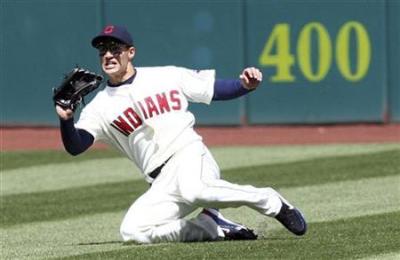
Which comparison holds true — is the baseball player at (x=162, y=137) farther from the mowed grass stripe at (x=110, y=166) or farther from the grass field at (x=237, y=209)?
the mowed grass stripe at (x=110, y=166)

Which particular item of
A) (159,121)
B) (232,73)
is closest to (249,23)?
(232,73)

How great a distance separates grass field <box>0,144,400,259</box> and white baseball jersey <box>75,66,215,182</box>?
631mm

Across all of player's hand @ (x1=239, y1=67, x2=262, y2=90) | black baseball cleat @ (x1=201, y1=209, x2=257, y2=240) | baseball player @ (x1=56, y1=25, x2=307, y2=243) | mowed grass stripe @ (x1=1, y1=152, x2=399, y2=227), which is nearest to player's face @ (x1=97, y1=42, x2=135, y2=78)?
baseball player @ (x1=56, y1=25, x2=307, y2=243)

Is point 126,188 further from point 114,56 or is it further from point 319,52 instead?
point 319,52

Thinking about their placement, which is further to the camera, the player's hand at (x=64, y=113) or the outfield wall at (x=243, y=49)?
the outfield wall at (x=243, y=49)

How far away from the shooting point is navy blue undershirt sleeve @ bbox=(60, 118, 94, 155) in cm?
755

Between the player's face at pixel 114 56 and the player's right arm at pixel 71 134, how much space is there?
437mm

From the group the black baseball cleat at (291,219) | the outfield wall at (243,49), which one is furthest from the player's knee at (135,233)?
the outfield wall at (243,49)

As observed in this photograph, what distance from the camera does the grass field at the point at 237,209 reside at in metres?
7.47

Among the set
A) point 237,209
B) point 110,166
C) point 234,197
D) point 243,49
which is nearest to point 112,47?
point 234,197

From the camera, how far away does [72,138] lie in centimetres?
764

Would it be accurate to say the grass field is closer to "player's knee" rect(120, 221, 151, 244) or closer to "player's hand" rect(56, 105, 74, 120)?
"player's knee" rect(120, 221, 151, 244)

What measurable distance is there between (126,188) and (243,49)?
17.7ft

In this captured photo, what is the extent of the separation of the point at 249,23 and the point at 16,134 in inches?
133
